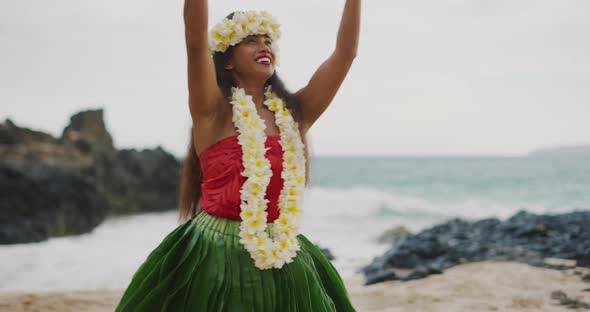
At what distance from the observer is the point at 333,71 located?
2.31 metres

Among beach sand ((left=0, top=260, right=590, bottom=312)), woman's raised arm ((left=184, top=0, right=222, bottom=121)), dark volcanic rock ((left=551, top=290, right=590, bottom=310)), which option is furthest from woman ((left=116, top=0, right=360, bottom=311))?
dark volcanic rock ((left=551, top=290, right=590, bottom=310))

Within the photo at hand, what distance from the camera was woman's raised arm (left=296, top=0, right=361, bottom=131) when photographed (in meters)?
2.27

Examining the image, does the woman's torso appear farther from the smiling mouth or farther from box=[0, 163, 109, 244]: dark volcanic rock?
box=[0, 163, 109, 244]: dark volcanic rock

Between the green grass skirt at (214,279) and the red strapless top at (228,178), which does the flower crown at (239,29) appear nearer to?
the red strapless top at (228,178)

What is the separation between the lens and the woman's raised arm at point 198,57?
1.90 metres

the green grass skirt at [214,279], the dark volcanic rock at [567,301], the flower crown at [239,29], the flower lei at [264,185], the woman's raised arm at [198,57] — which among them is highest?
the flower crown at [239,29]

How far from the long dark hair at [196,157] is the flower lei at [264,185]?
0.09m

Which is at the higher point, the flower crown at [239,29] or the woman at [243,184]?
the flower crown at [239,29]

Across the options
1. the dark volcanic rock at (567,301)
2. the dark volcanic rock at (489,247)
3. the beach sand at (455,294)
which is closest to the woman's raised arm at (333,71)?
the beach sand at (455,294)

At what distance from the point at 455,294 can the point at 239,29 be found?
3854 mm

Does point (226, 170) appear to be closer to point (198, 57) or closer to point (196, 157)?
point (196, 157)

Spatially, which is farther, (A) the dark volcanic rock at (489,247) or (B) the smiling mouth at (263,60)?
(A) the dark volcanic rock at (489,247)

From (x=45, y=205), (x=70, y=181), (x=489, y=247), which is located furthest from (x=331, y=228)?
(x=489, y=247)

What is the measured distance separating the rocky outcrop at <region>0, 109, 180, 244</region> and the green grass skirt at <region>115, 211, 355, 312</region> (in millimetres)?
8921
